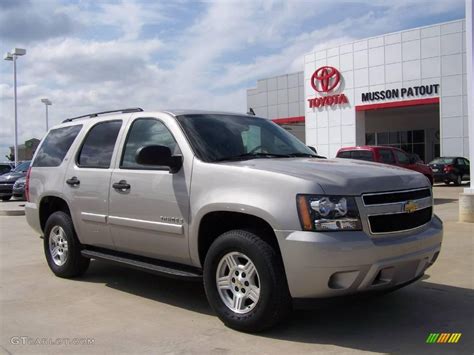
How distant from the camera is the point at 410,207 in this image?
14.4 ft

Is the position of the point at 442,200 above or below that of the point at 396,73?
below

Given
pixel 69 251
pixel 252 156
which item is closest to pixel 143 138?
pixel 252 156

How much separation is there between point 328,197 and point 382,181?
57cm

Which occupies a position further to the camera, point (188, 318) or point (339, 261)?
point (188, 318)

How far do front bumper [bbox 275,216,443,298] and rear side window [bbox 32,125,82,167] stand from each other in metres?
3.63

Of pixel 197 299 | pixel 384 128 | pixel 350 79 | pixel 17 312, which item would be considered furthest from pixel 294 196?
pixel 384 128

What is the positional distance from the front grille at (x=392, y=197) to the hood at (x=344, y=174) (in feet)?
0.14

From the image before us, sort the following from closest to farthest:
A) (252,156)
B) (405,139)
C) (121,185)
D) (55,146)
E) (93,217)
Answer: (252,156)
(121,185)
(93,217)
(55,146)
(405,139)

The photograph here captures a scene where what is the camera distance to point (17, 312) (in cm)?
518

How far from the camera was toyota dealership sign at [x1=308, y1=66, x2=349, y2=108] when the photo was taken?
112 feet

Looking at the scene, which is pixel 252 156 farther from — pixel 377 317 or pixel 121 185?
pixel 377 317

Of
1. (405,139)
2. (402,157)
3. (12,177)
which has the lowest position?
(12,177)

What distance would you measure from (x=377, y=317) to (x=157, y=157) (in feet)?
8.12

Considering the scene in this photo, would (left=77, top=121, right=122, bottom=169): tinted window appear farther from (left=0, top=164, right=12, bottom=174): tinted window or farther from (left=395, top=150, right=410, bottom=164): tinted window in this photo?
(left=0, top=164, right=12, bottom=174): tinted window
